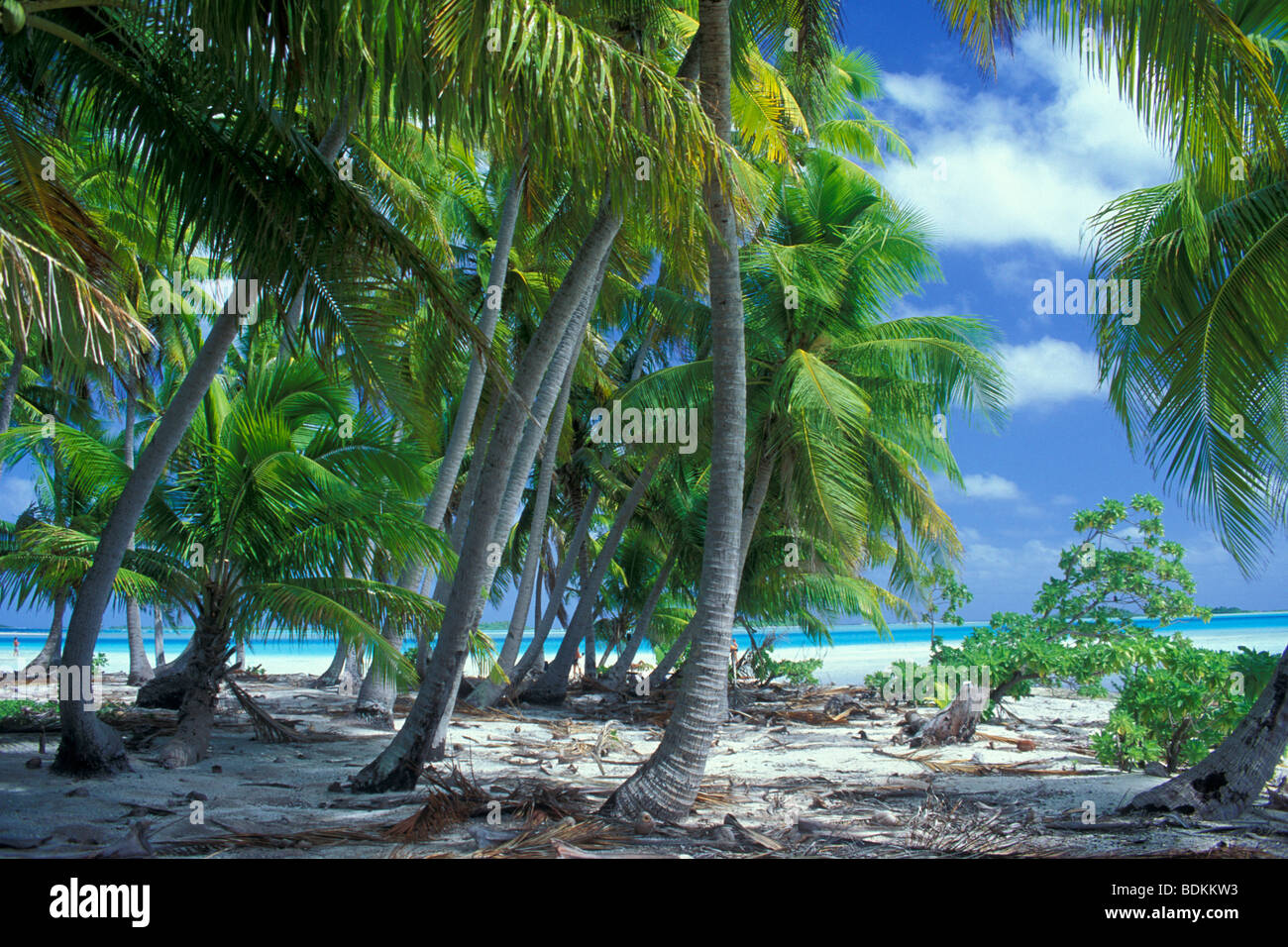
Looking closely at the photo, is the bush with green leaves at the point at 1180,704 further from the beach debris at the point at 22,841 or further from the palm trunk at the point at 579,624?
the palm trunk at the point at 579,624

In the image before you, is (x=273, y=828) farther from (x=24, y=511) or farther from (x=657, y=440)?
(x=24, y=511)

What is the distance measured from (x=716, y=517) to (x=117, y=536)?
16.0 ft

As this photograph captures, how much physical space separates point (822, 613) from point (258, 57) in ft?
61.3

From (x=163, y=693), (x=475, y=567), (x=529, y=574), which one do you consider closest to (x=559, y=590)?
(x=529, y=574)

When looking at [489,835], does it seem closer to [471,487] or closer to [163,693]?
[163,693]

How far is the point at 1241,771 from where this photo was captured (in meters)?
6.04

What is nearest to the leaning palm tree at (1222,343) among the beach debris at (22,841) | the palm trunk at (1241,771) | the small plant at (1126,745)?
the palm trunk at (1241,771)

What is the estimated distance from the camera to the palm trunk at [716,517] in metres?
6.49

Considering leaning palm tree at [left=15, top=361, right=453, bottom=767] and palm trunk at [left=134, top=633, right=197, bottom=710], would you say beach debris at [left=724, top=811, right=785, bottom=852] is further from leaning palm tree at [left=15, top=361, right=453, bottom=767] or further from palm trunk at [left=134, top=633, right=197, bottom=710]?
palm trunk at [left=134, top=633, right=197, bottom=710]

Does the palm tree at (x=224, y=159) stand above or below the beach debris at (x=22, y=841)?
above

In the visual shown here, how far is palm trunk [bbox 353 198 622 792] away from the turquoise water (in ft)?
47.1

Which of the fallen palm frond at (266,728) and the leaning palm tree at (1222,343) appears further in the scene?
the fallen palm frond at (266,728)

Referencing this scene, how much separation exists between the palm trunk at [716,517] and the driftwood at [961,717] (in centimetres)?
536

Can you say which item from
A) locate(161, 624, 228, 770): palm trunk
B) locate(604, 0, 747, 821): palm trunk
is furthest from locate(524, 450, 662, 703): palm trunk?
locate(604, 0, 747, 821): palm trunk
